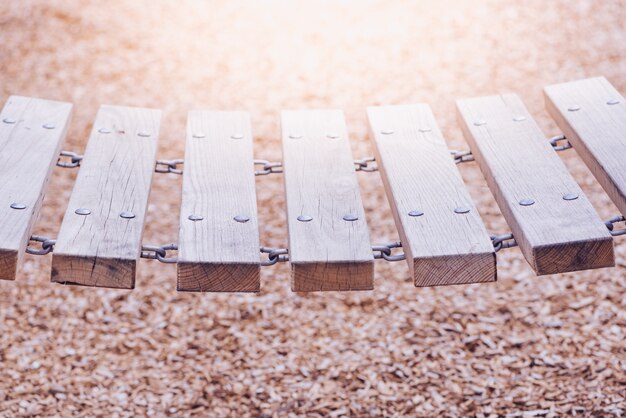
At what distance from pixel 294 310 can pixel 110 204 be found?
65.8 inches

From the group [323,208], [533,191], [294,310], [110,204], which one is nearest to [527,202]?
[533,191]

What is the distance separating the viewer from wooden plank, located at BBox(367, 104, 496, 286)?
4.93 feet

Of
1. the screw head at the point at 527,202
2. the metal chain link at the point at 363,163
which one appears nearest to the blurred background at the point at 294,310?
the metal chain link at the point at 363,163

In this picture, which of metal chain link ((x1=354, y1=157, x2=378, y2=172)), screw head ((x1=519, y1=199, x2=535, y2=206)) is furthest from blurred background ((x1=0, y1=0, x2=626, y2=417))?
screw head ((x1=519, y1=199, x2=535, y2=206))

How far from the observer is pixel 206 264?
1.50m

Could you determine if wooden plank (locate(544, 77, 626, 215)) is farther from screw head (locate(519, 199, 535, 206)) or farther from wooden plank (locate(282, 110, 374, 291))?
wooden plank (locate(282, 110, 374, 291))

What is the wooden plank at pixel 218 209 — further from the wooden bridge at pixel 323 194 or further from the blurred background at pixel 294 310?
the blurred background at pixel 294 310

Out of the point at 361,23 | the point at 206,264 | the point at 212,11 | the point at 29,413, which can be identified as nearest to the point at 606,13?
the point at 361,23

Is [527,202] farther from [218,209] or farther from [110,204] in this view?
[110,204]

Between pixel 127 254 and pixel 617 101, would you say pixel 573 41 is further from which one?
pixel 127 254

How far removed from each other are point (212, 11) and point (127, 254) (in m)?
3.97

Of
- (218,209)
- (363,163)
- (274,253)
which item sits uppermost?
(363,163)

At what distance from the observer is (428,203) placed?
5.56 feet

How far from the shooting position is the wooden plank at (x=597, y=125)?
1.76m
